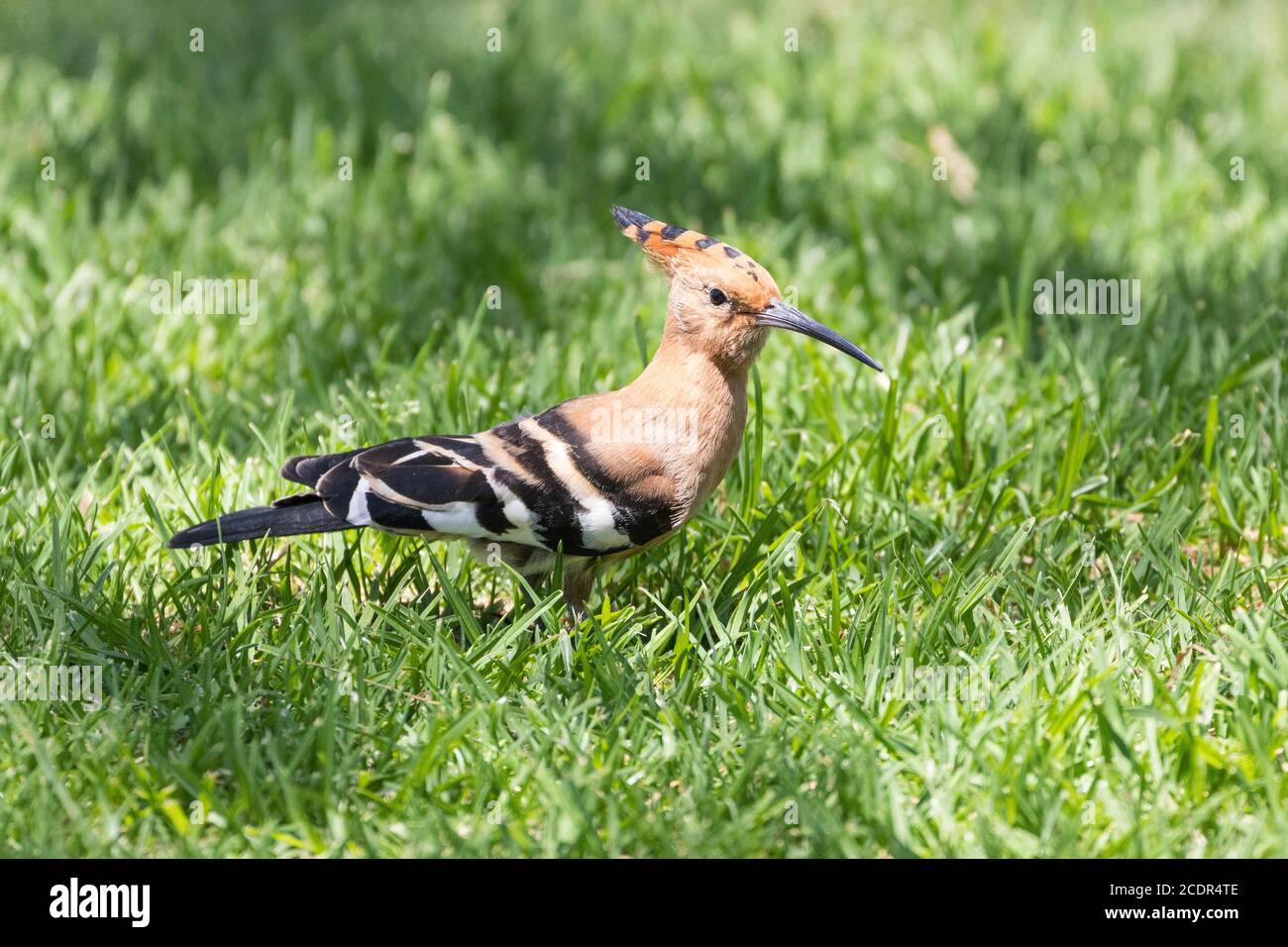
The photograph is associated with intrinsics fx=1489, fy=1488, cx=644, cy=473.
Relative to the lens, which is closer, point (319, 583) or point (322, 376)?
point (319, 583)

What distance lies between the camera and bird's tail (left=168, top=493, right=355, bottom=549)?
10.7 feet

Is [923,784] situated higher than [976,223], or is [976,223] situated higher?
[976,223]

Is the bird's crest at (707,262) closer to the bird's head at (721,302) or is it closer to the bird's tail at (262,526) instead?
the bird's head at (721,302)

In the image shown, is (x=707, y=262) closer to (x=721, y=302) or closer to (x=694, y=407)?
(x=721, y=302)

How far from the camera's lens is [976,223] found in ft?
18.7

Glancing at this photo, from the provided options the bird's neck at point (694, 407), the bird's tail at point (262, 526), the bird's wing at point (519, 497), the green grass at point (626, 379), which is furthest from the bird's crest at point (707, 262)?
the bird's tail at point (262, 526)

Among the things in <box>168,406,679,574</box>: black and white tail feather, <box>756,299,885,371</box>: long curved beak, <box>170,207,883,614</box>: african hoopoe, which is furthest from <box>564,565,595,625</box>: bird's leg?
<box>756,299,885,371</box>: long curved beak

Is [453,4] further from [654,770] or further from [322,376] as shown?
[654,770]

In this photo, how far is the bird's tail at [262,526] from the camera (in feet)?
10.7

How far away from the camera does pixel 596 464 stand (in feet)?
10.9

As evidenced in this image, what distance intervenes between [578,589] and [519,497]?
33 cm

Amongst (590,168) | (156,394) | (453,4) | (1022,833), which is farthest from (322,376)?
(453,4)

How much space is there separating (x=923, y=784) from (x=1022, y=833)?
8.9 inches

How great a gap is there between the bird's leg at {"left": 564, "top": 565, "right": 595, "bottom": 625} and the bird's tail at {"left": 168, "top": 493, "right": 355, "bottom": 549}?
1.77ft
